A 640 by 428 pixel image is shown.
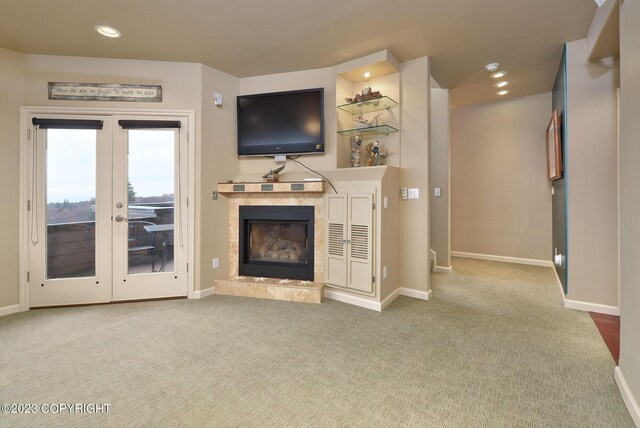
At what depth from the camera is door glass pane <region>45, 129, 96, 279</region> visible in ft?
10.8

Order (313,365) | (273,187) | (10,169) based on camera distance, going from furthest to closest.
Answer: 1. (273,187)
2. (10,169)
3. (313,365)

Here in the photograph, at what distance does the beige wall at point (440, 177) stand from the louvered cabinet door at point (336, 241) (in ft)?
6.38

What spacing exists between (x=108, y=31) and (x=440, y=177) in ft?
14.5

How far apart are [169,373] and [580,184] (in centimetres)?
397

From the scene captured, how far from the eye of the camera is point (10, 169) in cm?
313

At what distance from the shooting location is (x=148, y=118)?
3.45 m

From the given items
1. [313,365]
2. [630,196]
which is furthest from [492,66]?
[313,365]

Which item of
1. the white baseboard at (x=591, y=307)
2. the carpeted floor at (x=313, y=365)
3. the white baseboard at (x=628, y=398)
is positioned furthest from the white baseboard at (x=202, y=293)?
the white baseboard at (x=591, y=307)

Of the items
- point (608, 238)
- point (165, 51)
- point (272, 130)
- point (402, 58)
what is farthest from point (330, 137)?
point (608, 238)

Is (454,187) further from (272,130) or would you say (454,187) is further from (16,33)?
(16,33)

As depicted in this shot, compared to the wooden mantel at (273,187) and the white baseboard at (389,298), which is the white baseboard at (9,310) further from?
the white baseboard at (389,298)

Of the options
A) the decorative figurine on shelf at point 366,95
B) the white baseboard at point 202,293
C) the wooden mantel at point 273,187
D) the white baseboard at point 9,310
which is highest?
the decorative figurine on shelf at point 366,95

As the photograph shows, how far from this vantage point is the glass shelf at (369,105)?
3.50 m

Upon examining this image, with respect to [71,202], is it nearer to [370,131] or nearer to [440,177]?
[370,131]
